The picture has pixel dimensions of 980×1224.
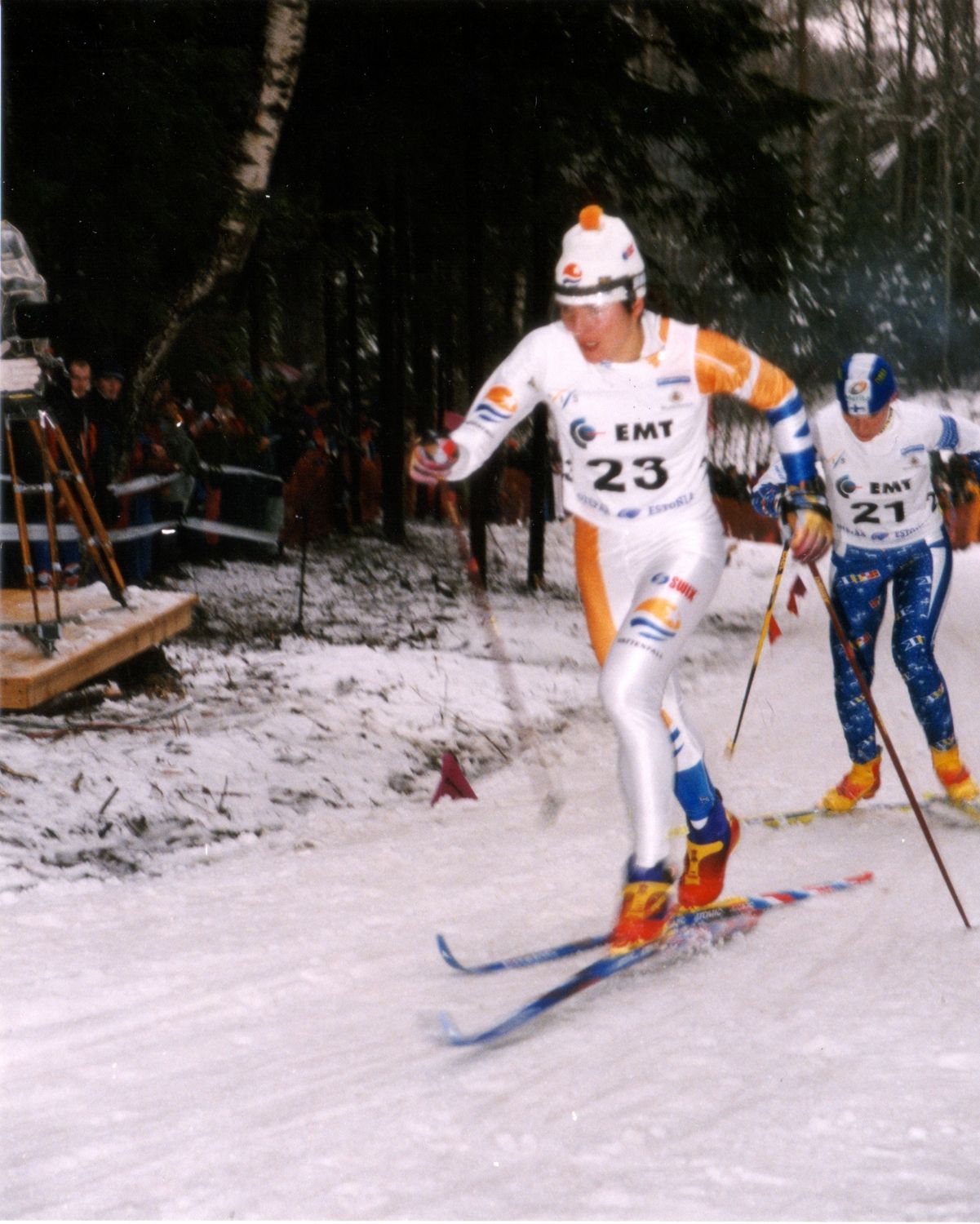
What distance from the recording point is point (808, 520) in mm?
3973

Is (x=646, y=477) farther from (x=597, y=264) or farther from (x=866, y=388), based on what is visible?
(x=866, y=388)

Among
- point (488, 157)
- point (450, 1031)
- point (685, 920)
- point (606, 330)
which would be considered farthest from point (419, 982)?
point (488, 157)

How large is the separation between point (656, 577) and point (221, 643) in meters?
4.99

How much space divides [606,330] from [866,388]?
207 cm

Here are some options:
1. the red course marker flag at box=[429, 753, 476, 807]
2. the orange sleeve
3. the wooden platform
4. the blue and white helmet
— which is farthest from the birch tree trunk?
the orange sleeve

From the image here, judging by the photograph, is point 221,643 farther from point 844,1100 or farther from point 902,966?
point 844,1100

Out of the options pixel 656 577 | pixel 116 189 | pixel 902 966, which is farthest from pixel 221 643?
pixel 902 966

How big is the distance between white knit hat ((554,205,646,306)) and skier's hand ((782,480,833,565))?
0.78 m

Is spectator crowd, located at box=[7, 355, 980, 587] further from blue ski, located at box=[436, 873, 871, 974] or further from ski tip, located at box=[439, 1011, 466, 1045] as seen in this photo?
ski tip, located at box=[439, 1011, 466, 1045]

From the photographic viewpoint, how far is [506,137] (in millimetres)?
9492

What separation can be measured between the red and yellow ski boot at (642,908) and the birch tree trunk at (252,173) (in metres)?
5.47

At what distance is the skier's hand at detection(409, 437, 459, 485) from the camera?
3854 millimetres

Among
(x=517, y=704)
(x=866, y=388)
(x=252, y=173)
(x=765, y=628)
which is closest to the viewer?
(x=866, y=388)

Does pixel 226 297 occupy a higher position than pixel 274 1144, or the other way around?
pixel 226 297
